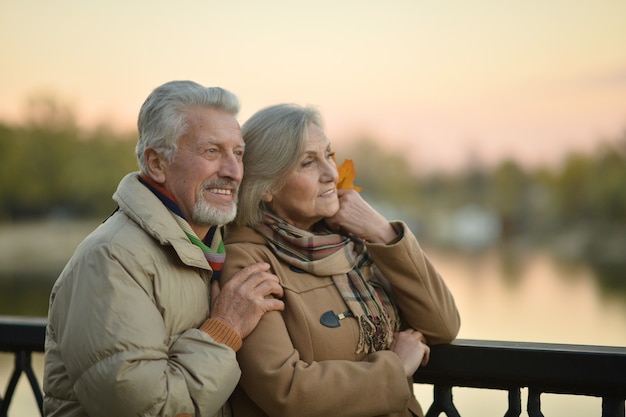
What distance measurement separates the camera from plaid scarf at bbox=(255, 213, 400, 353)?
6.87 ft

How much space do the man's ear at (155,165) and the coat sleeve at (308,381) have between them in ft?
1.69

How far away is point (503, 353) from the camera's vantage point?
6.75 feet

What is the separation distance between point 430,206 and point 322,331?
21.2 metres

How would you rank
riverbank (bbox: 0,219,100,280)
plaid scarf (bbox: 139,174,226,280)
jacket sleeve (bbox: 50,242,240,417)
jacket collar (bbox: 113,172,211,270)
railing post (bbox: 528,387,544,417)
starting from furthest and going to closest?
riverbank (bbox: 0,219,100,280), railing post (bbox: 528,387,544,417), plaid scarf (bbox: 139,174,226,280), jacket collar (bbox: 113,172,211,270), jacket sleeve (bbox: 50,242,240,417)

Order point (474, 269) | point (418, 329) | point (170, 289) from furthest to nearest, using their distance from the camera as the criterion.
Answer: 1. point (474, 269)
2. point (418, 329)
3. point (170, 289)

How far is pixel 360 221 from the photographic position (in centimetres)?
223

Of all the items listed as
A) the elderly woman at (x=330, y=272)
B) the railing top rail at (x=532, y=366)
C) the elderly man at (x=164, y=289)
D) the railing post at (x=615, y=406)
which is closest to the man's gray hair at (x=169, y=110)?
the elderly man at (x=164, y=289)

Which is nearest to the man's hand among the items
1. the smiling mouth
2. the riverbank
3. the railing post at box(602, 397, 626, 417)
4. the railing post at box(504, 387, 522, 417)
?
the smiling mouth

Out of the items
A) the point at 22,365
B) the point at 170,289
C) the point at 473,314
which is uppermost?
the point at 170,289

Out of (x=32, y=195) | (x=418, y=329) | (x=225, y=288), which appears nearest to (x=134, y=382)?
(x=225, y=288)

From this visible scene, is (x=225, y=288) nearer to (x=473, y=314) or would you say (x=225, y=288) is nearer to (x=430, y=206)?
(x=430, y=206)

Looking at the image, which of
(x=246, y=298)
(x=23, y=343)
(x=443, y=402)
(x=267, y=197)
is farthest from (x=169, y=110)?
(x=443, y=402)

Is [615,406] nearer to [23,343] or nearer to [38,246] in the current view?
[23,343]

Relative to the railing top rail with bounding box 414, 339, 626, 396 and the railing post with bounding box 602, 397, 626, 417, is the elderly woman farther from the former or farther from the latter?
the railing post with bounding box 602, 397, 626, 417
